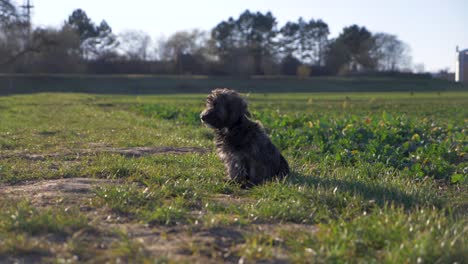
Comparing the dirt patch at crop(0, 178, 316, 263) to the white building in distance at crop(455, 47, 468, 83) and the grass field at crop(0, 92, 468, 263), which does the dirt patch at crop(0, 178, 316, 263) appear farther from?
the white building in distance at crop(455, 47, 468, 83)

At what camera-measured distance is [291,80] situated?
3238 inches

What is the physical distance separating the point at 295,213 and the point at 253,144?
2386 mm

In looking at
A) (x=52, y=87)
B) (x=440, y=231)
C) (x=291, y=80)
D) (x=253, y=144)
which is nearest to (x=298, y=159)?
(x=253, y=144)

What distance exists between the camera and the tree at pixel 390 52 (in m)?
111

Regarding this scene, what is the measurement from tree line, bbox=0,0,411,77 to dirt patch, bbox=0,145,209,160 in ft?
222

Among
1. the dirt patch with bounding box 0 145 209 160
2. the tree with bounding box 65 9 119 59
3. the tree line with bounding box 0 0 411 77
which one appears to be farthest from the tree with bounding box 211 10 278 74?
the dirt patch with bounding box 0 145 209 160

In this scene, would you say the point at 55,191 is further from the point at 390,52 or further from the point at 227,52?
the point at 390,52

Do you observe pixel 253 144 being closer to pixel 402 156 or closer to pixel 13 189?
pixel 13 189

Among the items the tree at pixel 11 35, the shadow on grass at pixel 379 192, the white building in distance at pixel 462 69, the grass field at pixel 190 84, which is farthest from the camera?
the white building in distance at pixel 462 69

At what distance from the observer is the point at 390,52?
118562mm

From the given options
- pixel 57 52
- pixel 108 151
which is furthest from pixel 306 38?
pixel 108 151

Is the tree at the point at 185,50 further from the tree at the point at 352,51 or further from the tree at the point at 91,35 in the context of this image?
the tree at the point at 352,51

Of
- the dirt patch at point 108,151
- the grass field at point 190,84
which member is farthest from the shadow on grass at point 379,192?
the grass field at point 190,84

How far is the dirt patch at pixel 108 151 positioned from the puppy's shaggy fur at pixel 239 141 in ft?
10.3
